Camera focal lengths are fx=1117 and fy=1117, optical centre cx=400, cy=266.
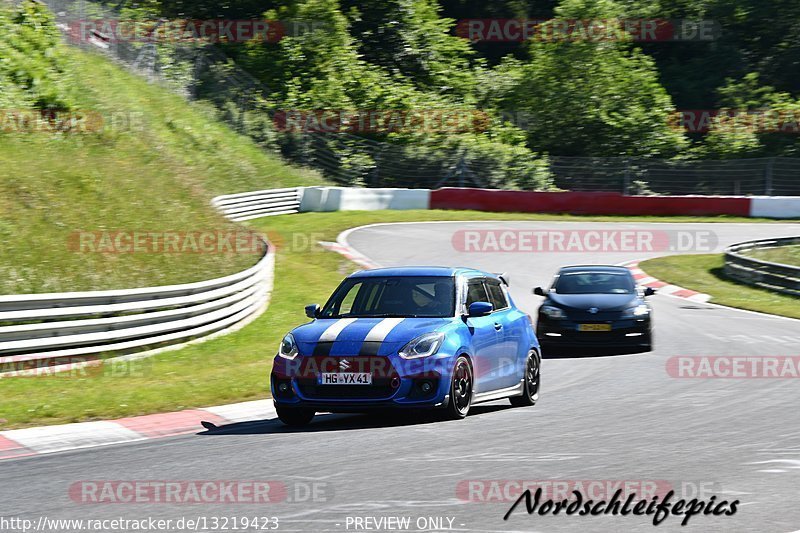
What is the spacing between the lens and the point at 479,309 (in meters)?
10.7

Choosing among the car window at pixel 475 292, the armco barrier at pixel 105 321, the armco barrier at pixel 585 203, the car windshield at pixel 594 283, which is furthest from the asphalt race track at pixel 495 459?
the armco barrier at pixel 585 203

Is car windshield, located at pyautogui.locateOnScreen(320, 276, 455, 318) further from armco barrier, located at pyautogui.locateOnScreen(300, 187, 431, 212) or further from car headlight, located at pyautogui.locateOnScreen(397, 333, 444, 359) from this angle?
armco barrier, located at pyautogui.locateOnScreen(300, 187, 431, 212)

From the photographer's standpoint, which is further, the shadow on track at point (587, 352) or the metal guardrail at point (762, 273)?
the metal guardrail at point (762, 273)

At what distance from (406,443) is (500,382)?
2.56 m

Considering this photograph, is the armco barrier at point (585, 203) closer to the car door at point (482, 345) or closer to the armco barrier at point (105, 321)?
the armco barrier at point (105, 321)

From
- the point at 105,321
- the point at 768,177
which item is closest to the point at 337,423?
the point at 105,321

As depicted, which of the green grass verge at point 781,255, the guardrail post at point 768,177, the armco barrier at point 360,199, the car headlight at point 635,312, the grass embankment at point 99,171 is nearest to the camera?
the car headlight at point 635,312

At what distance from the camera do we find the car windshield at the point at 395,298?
35.8ft

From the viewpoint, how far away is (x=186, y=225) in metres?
24.0

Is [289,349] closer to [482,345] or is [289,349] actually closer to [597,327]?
[482,345]

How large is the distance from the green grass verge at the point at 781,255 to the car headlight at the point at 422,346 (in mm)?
22124

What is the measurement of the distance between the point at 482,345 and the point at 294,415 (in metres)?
1.99

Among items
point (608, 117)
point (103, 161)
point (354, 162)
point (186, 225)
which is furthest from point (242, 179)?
point (608, 117)

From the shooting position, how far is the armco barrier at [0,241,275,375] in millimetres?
13766
